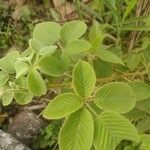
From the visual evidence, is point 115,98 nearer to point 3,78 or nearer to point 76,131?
point 76,131

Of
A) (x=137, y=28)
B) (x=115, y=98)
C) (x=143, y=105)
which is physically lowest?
(x=137, y=28)

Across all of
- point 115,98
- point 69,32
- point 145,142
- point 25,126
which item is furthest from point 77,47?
point 25,126

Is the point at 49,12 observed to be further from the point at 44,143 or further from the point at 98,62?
the point at 98,62

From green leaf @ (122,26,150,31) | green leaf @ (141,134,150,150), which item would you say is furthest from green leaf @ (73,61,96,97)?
green leaf @ (122,26,150,31)

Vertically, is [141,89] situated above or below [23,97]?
below

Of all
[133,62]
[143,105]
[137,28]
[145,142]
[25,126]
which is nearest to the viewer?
[145,142]

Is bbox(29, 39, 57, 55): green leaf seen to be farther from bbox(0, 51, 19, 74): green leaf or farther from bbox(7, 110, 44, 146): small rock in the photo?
bbox(7, 110, 44, 146): small rock
